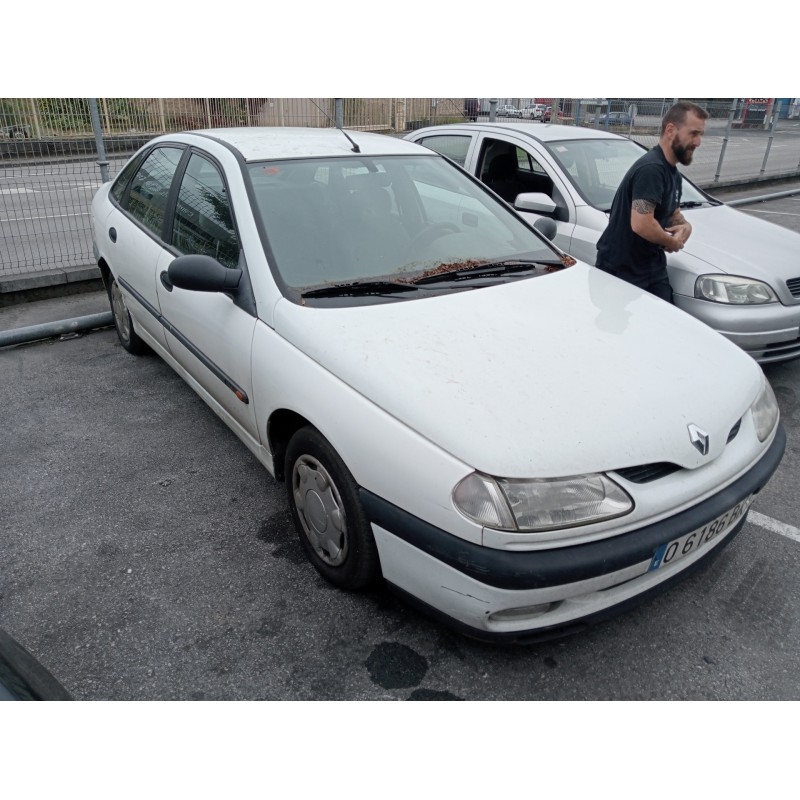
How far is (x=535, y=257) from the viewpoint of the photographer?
3.22m

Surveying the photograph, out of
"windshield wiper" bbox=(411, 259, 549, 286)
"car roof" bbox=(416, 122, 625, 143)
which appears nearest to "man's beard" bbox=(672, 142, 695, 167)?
"windshield wiper" bbox=(411, 259, 549, 286)

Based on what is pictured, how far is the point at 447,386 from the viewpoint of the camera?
2152 millimetres

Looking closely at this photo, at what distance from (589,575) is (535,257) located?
69.3 inches

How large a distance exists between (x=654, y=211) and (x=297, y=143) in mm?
2078

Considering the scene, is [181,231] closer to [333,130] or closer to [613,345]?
[333,130]

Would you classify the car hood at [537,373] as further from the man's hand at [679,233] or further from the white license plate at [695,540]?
the man's hand at [679,233]

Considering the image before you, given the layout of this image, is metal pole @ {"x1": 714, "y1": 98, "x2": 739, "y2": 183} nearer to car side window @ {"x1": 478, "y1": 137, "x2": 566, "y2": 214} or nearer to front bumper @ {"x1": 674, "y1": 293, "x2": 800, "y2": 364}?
car side window @ {"x1": 478, "y1": 137, "x2": 566, "y2": 214}

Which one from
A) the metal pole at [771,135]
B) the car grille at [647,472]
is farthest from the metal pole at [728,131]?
the car grille at [647,472]

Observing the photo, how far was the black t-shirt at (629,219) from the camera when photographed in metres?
3.76

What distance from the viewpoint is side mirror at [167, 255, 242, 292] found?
2656 mm

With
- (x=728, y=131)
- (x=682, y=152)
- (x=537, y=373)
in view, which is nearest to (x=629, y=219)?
(x=682, y=152)

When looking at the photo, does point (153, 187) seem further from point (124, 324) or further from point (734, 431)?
point (734, 431)

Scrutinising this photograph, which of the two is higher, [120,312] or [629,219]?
[629,219]

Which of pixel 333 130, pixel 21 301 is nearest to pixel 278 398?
pixel 333 130
